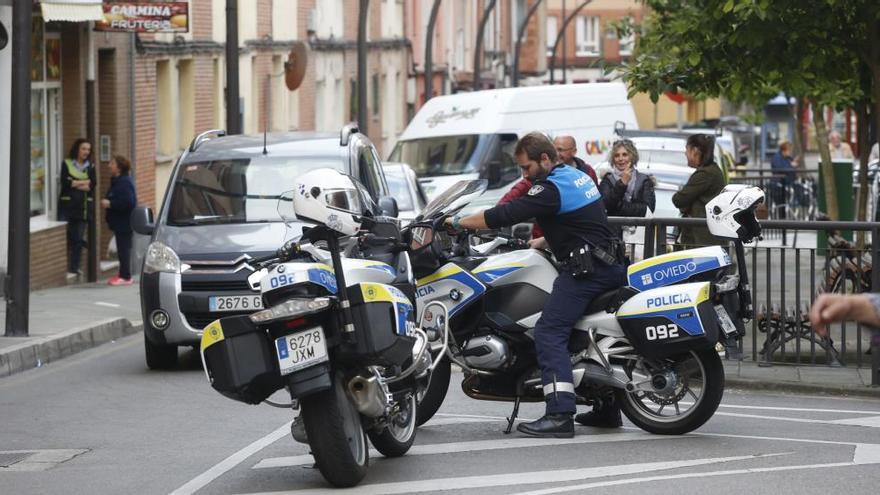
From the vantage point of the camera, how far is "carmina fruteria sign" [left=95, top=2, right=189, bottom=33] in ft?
73.5

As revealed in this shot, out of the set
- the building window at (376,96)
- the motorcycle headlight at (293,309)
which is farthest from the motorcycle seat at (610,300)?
the building window at (376,96)

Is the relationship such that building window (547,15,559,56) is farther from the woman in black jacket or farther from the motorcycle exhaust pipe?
the motorcycle exhaust pipe

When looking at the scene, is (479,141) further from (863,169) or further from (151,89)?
→ (863,169)

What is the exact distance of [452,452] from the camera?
923 cm

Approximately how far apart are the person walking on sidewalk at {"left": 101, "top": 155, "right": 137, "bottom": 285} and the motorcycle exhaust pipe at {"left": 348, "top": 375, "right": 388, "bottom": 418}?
14.2 m

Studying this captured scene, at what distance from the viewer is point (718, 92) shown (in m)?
17.0

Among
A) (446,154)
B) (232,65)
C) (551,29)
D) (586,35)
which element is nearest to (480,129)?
(446,154)

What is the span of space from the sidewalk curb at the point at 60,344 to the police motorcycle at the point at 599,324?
16.4ft

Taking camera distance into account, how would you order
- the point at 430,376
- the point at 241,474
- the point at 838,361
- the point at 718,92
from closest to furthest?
the point at 241,474
the point at 430,376
the point at 838,361
the point at 718,92

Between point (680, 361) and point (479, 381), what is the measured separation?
44.1 inches

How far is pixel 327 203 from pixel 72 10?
528 inches

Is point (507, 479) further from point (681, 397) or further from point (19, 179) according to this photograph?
point (19, 179)

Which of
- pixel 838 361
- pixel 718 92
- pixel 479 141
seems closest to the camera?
pixel 838 361

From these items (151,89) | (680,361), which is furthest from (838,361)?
(151,89)
